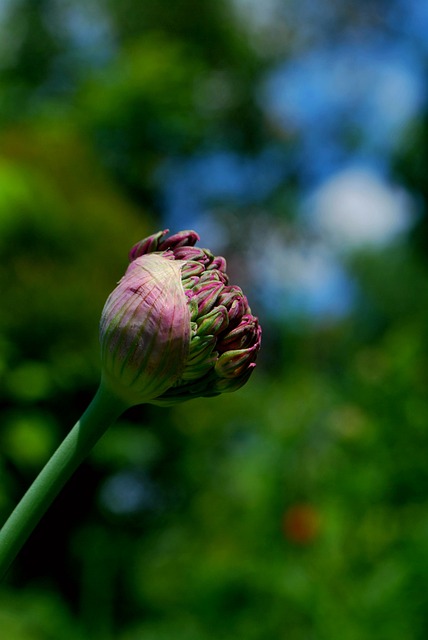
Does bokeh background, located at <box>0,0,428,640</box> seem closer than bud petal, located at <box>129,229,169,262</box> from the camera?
No

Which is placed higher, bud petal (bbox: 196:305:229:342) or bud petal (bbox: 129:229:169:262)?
bud petal (bbox: 129:229:169:262)

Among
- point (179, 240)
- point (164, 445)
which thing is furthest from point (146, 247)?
point (164, 445)

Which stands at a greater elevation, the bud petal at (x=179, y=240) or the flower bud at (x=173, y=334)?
the bud petal at (x=179, y=240)

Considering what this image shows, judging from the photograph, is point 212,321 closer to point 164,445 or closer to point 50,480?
point 50,480

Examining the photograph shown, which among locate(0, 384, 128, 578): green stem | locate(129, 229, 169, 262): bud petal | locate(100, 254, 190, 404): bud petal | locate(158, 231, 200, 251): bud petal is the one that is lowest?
locate(0, 384, 128, 578): green stem

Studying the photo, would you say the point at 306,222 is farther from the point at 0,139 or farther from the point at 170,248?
the point at 170,248
